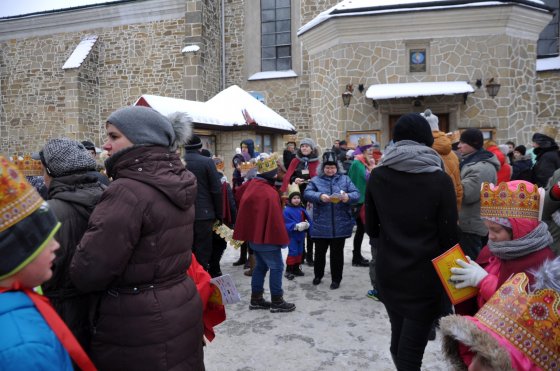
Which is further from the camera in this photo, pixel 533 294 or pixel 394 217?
pixel 394 217

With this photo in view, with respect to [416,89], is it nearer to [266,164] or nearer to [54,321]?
[266,164]

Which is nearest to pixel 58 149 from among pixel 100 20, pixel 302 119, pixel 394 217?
pixel 394 217

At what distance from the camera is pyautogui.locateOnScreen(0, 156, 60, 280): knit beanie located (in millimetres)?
1117

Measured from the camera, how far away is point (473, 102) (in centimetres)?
1130

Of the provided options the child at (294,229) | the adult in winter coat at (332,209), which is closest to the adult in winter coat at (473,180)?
the adult in winter coat at (332,209)

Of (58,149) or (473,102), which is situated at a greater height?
(473,102)

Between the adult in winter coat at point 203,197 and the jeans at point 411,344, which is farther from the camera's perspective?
the adult in winter coat at point 203,197

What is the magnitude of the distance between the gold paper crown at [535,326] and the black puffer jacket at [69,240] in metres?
1.74

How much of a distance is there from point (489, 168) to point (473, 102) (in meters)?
8.17

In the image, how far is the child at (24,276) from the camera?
109 cm

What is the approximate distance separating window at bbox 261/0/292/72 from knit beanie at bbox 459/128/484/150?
13228 millimetres

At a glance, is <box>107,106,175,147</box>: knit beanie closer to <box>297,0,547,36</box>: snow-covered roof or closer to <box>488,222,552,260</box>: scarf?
<box>488,222,552,260</box>: scarf

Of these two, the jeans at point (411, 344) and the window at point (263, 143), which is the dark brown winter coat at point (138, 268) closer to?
the jeans at point (411, 344)

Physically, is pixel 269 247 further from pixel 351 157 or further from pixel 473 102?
pixel 473 102
